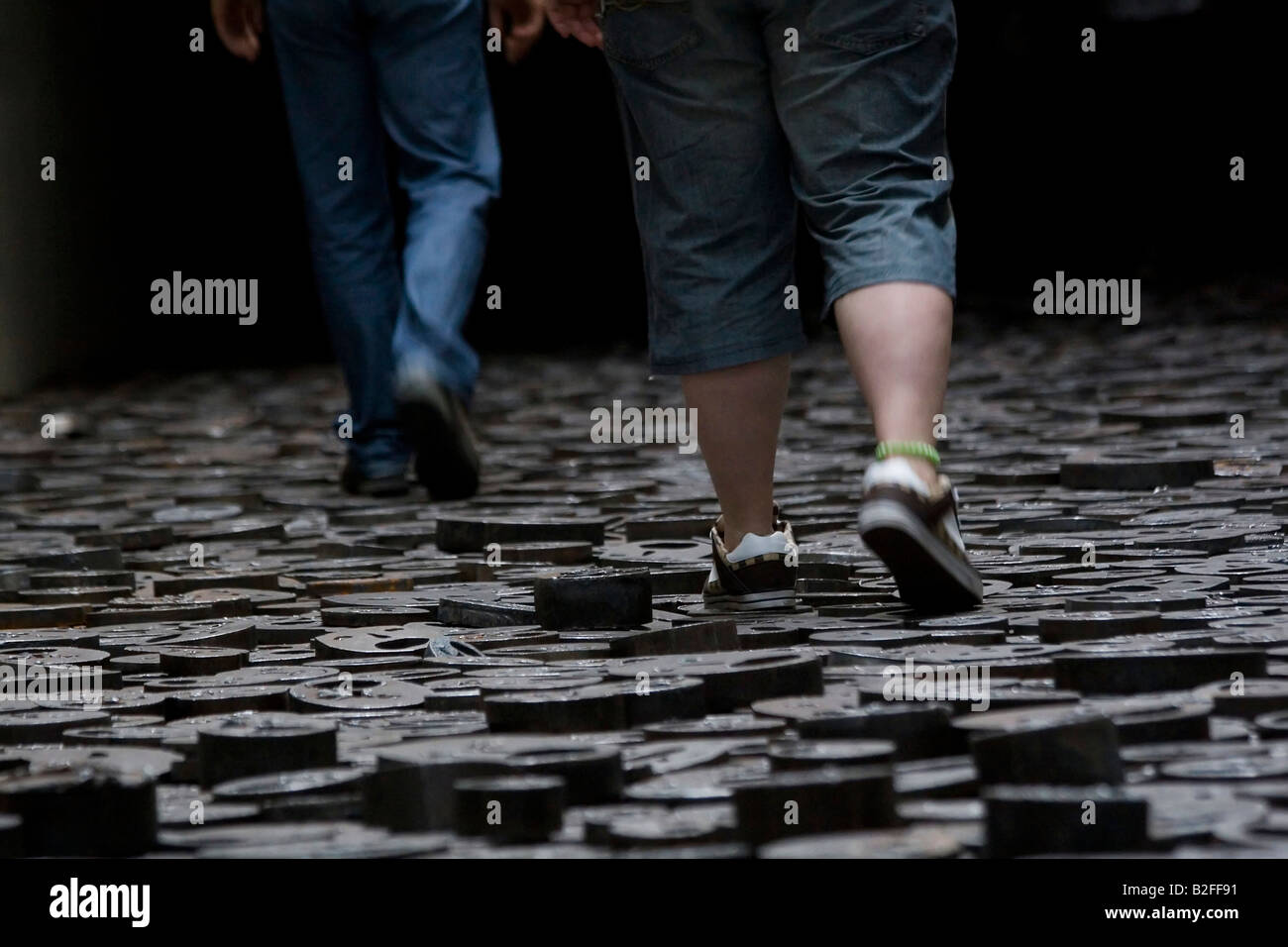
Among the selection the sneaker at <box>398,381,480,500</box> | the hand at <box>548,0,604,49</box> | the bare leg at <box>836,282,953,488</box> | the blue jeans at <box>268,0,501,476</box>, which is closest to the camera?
the bare leg at <box>836,282,953,488</box>

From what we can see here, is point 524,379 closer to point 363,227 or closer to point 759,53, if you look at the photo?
point 363,227

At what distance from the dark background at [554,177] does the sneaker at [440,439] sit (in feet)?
21.7

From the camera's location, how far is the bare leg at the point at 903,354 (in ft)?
7.67

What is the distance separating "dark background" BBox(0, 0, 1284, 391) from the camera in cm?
1075

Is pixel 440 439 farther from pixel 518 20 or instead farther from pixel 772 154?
pixel 772 154

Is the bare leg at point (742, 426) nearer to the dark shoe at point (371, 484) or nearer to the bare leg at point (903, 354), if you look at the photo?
the bare leg at point (903, 354)

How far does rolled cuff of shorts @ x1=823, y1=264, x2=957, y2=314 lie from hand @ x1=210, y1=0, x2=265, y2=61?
7.33 ft

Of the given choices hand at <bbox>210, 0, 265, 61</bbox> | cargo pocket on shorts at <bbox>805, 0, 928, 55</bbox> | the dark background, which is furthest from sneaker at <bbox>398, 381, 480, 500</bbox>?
the dark background

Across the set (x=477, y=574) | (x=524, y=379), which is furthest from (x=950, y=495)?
(x=524, y=379)

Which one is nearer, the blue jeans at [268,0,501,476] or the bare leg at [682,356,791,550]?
the bare leg at [682,356,791,550]

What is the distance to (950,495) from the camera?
239 centimetres

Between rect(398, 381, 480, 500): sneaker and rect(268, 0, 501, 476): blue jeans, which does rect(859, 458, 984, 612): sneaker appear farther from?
rect(268, 0, 501, 476): blue jeans

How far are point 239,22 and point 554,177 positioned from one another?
9921mm
